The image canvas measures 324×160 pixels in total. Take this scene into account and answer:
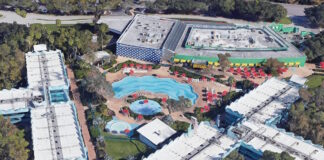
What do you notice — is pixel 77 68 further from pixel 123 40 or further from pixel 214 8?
pixel 214 8

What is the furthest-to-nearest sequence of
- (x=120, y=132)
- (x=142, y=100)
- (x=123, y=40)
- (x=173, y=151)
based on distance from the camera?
1. (x=123, y=40)
2. (x=142, y=100)
3. (x=120, y=132)
4. (x=173, y=151)

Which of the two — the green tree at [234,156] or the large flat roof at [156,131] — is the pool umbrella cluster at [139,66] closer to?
the large flat roof at [156,131]

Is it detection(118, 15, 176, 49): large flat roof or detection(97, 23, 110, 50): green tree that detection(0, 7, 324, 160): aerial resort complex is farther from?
detection(97, 23, 110, 50): green tree

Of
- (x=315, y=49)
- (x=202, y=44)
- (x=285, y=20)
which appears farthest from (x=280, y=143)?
(x=285, y=20)

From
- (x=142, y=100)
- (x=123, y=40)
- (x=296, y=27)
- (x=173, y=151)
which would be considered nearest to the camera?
(x=173, y=151)

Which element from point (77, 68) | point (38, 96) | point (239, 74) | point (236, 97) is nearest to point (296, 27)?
point (239, 74)

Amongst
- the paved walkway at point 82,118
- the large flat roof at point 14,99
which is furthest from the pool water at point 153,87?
the large flat roof at point 14,99
